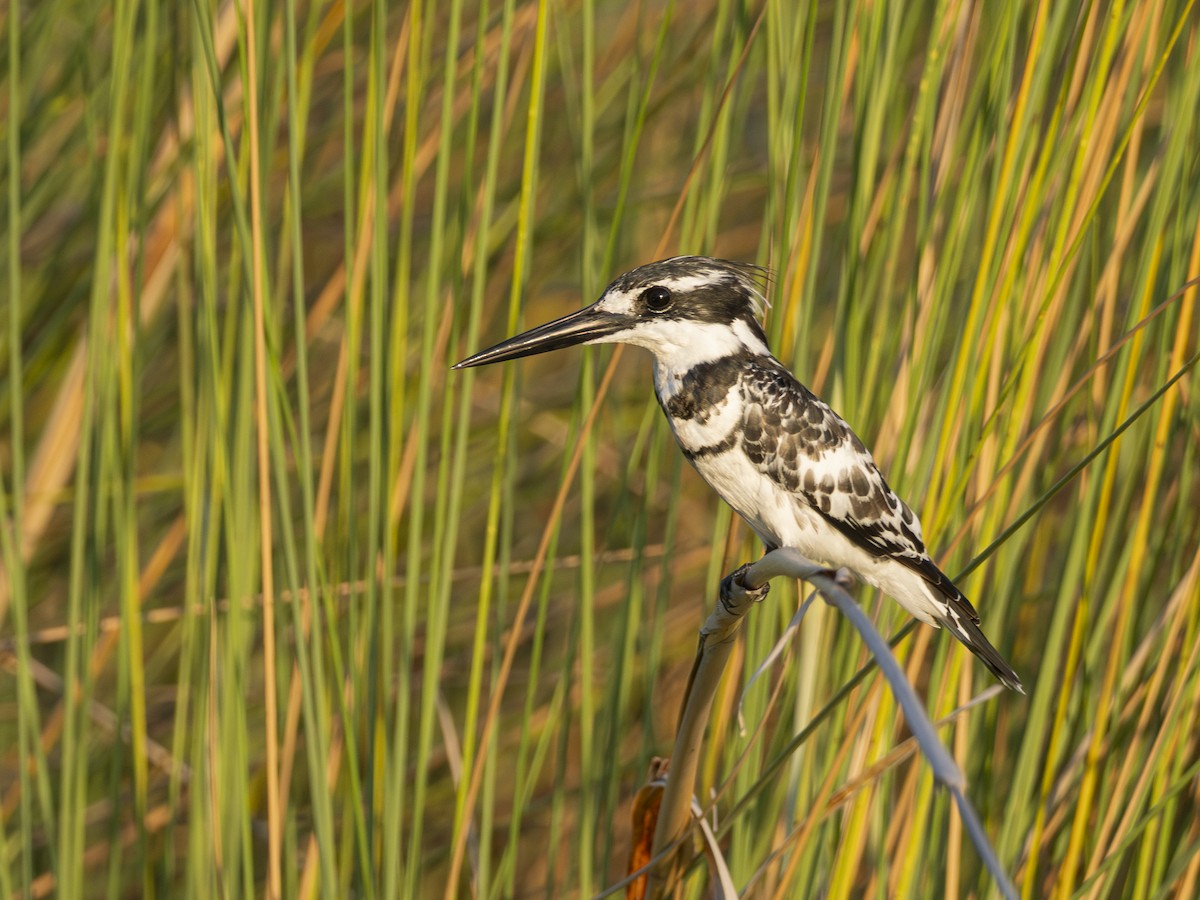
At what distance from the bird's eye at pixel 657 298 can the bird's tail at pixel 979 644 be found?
435 mm

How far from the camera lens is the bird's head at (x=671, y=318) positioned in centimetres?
120

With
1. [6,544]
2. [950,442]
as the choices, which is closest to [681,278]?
[950,442]

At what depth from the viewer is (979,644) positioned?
1.23m

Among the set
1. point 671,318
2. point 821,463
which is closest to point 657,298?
point 671,318

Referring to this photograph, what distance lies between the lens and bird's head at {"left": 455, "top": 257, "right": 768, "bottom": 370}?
3.94ft

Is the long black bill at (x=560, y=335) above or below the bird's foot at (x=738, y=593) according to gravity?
above

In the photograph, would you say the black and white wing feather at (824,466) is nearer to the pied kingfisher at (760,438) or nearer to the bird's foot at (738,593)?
the pied kingfisher at (760,438)

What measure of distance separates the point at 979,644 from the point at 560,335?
520 millimetres

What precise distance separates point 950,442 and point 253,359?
65cm

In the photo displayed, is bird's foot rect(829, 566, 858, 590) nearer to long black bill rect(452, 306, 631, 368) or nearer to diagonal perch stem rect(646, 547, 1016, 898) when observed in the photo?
diagonal perch stem rect(646, 547, 1016, 898)

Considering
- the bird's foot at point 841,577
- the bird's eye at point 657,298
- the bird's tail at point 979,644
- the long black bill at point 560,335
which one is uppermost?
the bird's eye at point 657,298

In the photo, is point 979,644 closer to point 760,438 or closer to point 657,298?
point 760,438

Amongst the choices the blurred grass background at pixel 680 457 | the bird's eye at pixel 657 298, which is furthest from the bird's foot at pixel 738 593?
the bird's eye at pixel 657 298

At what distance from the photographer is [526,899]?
221 centimetres
